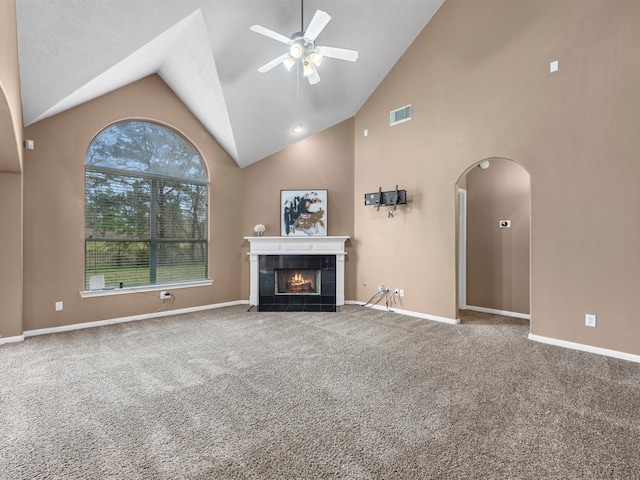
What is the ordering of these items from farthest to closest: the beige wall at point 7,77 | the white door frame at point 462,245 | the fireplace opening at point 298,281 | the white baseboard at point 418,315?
the fireplace opening at point 298,281
the white door frame at point 462,245
the white baseboard at point 418,315
the beige wall at point 7,77

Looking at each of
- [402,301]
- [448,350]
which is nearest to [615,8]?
[448,350]

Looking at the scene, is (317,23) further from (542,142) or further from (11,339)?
(11,339)

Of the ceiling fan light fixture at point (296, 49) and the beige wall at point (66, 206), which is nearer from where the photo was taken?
the ceiling fan light fixture at point (296, 49)

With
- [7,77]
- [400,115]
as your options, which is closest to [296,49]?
[7,77]

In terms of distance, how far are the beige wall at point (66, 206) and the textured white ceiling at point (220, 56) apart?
0.21 metres

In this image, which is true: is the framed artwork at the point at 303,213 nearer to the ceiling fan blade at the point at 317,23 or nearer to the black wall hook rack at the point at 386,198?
the black wall hook rack at the point at 386,198

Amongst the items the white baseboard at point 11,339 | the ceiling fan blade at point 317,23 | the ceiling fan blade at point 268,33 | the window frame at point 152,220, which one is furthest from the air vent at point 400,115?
the white baseboard at point 11,339

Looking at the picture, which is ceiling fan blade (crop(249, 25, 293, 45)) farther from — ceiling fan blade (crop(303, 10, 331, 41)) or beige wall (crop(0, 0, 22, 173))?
beige wall (crop(0, 0, 22, 173))

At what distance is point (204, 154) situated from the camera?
559 centimetres

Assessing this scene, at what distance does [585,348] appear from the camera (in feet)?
11.4

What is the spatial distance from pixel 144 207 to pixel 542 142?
219 inches

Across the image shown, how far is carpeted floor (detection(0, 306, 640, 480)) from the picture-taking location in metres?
1.71

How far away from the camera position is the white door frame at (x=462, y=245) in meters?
5.50

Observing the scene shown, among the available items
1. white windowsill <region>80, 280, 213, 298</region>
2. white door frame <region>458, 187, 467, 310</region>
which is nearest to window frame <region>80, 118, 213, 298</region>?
white windowsill <region>80, 280, 213, 298</region>
